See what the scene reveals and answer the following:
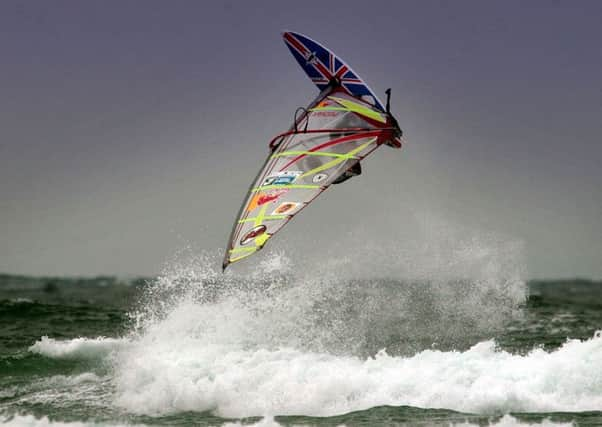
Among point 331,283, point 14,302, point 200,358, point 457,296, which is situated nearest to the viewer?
point 200,358

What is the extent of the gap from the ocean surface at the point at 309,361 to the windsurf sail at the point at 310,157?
1793mm

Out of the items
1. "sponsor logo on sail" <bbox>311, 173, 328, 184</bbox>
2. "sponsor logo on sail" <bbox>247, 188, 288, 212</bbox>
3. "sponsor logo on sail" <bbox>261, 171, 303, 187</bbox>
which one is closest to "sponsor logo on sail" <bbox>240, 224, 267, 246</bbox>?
"sponsor logo on sail" <bbox>247, 188, 288, 212</bbox>

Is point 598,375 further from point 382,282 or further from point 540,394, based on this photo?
point 382,282

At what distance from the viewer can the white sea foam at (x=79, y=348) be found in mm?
13086

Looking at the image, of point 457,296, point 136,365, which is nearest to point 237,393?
point 136,365

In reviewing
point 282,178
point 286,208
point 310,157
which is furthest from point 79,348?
point 310,157

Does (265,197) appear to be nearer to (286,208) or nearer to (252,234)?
(286,208)

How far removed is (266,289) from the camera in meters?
12.1

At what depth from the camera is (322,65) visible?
1072 cm

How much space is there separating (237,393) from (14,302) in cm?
1502

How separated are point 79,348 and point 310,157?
6.50 meters

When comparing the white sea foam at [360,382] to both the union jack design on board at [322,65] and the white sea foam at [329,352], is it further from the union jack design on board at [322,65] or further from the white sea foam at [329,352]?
the union jack design on board at [322,65]

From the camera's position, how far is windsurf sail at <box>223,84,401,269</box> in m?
9.28

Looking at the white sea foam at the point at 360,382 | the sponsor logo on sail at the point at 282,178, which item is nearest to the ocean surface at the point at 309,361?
the white sea foam at the point at 360,382
